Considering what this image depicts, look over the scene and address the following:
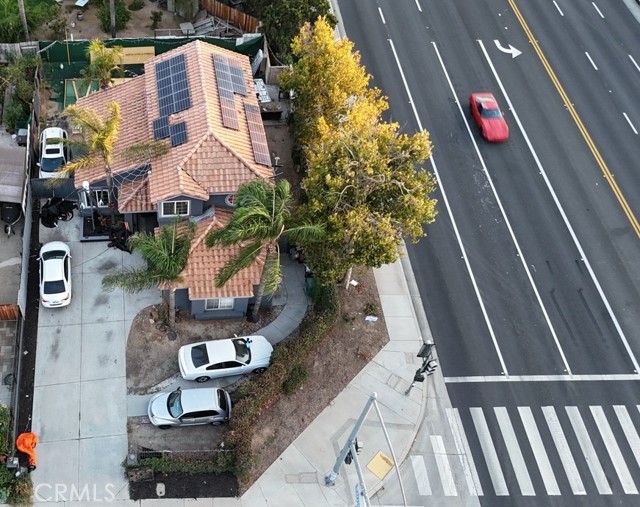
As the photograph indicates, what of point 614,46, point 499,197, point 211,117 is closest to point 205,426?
point 211,117

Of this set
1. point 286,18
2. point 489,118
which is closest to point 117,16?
point 286,18

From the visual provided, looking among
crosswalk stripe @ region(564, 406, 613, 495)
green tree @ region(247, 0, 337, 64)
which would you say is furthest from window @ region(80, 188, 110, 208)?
crosswalk stripe @ region(564, 406, 613, 495)

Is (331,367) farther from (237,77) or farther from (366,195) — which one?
(237,77)

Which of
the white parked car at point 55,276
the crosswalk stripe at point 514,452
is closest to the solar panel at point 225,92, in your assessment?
the white parked car at point 55,276

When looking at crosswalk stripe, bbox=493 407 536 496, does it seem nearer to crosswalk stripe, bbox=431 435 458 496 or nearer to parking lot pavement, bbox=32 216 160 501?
crosswalk stripe, bbox=431 435 458 496

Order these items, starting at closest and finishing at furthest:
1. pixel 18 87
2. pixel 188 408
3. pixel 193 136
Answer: pixel 188 408, pixel 193 136, pixel 18 87

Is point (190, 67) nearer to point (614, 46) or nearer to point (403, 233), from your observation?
point (403, 233)

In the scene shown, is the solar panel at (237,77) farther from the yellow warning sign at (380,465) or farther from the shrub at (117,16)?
the yellow warning sign at (380,465)
